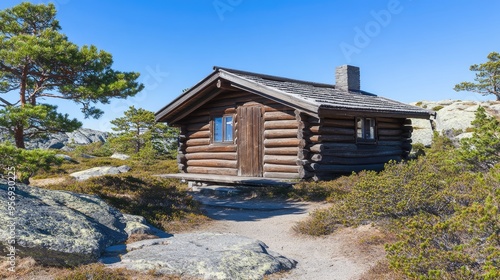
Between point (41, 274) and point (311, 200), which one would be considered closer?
point (41, 274)

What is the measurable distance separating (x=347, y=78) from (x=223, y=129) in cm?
693

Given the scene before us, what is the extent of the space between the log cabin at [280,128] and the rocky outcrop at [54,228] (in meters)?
A: 8.01

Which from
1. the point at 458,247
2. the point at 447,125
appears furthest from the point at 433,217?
the point at 447,125

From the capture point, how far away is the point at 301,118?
46.4ft

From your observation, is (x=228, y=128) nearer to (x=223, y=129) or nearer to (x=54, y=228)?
(x=223, y=129)

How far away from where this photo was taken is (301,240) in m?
7.89

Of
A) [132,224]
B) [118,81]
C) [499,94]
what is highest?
[499,94]

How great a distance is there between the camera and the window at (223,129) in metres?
17.1

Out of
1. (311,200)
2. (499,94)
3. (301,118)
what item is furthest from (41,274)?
(499,94)

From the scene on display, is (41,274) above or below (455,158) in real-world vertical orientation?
below

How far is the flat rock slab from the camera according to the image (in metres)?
5.47

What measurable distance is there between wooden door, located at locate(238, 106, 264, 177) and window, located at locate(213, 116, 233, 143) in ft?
2.41

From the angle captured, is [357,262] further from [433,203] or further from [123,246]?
[123,246]

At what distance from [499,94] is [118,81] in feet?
156
